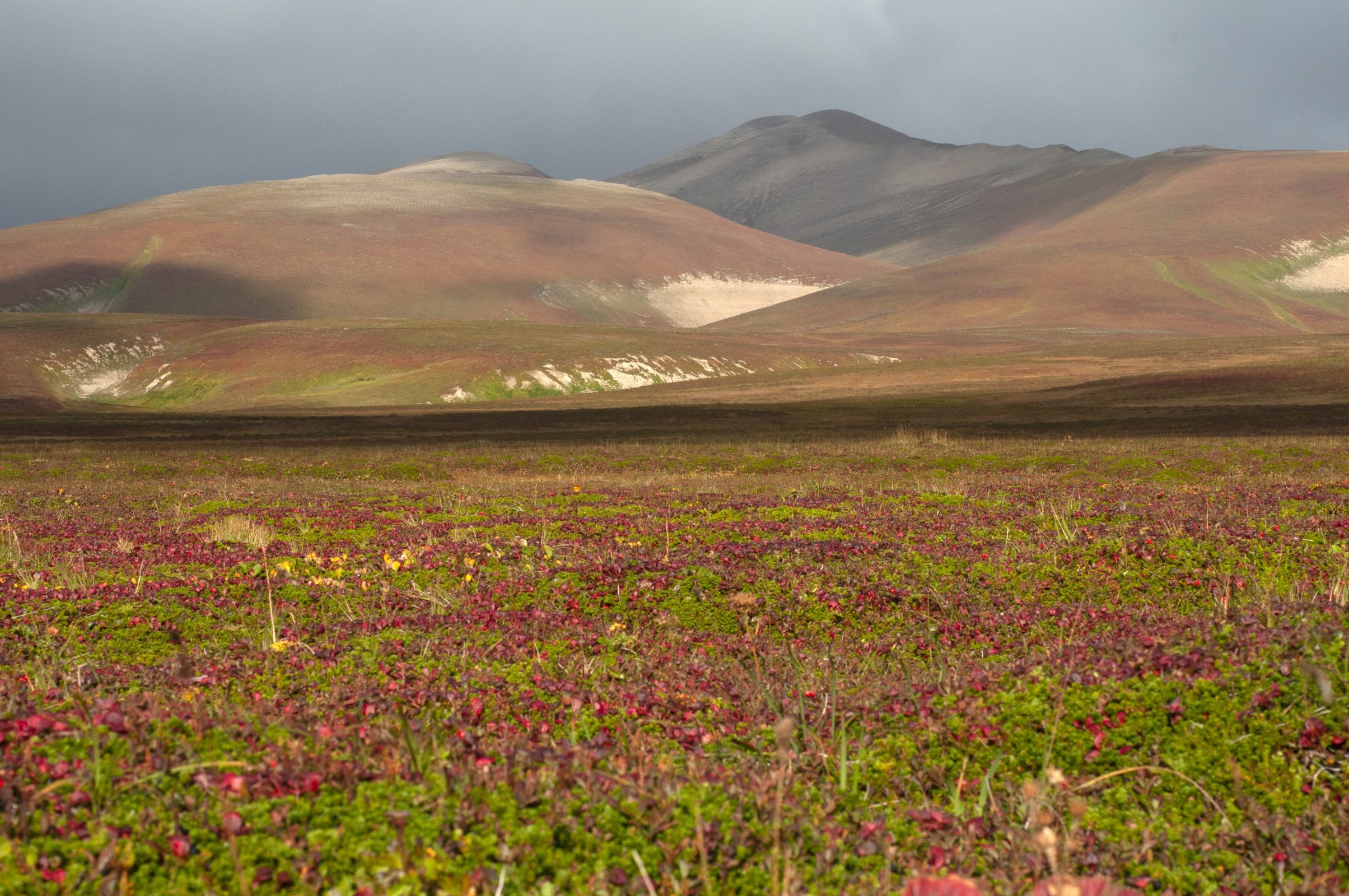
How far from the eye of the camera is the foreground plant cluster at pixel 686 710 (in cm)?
360

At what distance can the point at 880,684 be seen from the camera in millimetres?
6730

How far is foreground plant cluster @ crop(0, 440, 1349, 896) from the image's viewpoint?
3.60 metres

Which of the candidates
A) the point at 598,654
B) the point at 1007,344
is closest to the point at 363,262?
the point at 1007,344

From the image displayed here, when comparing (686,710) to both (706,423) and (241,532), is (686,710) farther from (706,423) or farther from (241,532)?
(706,423)

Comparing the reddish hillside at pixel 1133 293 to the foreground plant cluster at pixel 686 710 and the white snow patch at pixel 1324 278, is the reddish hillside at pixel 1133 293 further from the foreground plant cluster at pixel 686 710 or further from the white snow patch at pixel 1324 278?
the foreground plant cluster at pixel 686 710

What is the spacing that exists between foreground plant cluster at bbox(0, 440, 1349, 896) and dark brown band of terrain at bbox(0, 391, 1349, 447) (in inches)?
1145

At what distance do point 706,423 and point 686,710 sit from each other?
153 ft

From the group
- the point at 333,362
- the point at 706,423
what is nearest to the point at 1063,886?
the point at 706,423

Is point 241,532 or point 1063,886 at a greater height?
point 1063,886

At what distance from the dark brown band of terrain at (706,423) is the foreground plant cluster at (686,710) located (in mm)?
29075

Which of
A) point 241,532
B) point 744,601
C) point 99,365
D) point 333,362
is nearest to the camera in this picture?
point 744,601

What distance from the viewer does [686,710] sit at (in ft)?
20.1

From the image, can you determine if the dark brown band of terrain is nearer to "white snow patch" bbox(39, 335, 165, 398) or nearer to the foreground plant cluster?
the foreground plant cluster

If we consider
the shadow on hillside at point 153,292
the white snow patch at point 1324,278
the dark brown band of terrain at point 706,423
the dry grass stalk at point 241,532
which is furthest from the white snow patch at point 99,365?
the white snow patch at point 1324,278
